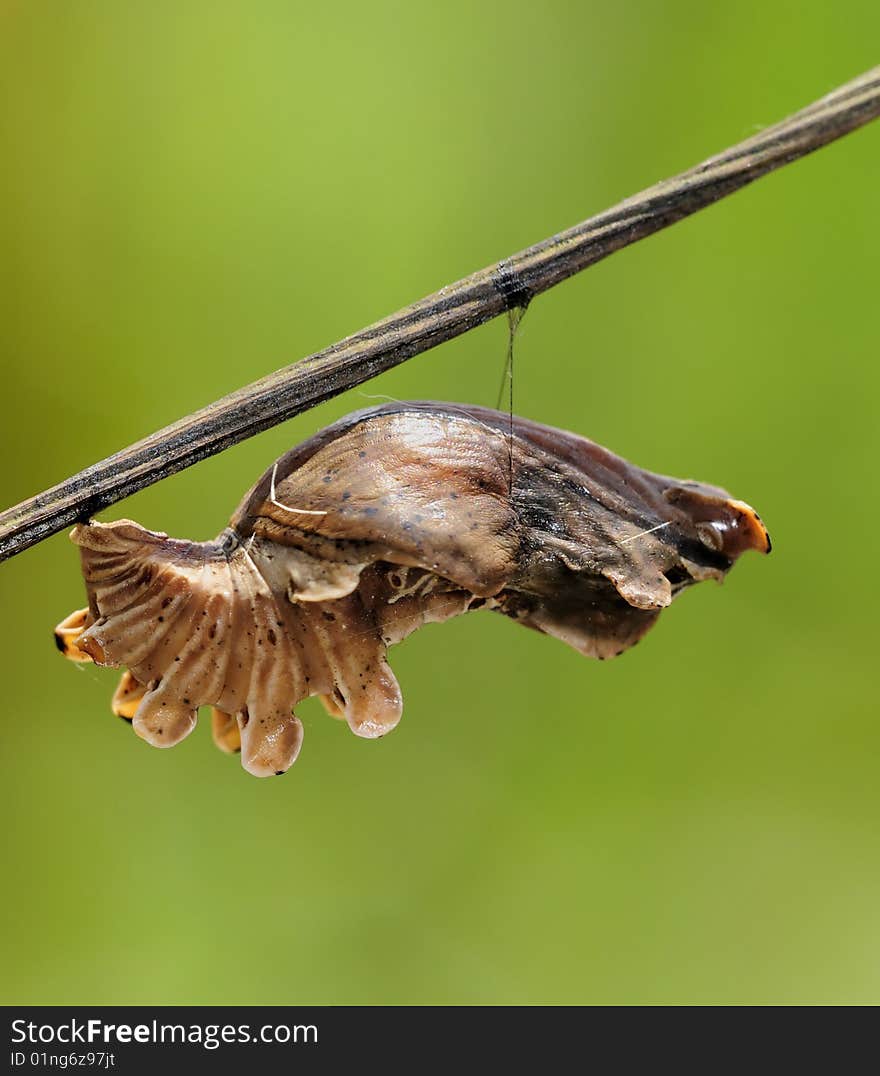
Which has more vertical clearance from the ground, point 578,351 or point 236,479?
point 578,351

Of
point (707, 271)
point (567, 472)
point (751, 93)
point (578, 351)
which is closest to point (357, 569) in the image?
point (567, 472)

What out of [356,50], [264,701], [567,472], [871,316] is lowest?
[264,701]

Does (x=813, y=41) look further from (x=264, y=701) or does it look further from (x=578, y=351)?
(x=264, y=701)

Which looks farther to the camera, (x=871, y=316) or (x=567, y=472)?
(x=871, y=316)
